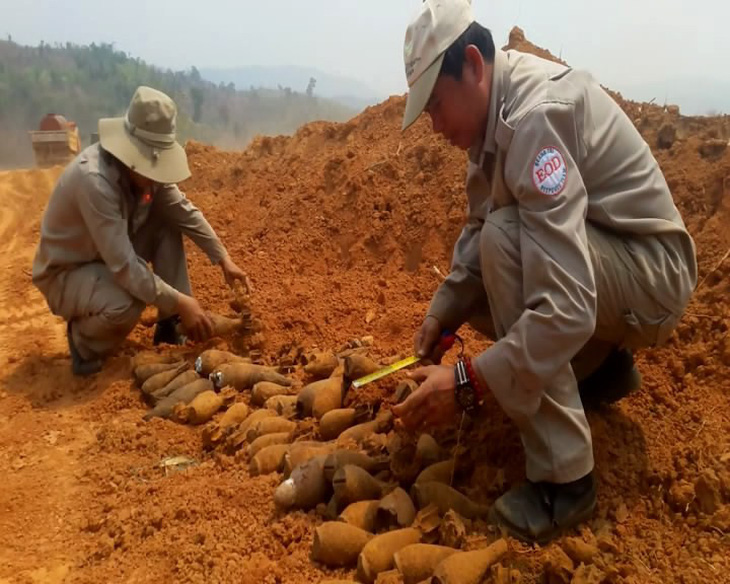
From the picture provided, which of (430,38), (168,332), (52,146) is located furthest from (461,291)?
(52,146)

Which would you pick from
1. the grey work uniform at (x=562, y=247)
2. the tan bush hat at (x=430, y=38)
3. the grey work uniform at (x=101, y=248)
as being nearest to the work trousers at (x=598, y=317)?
the grey work uniform at (x=562, y=247)

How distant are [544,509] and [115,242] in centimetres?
244

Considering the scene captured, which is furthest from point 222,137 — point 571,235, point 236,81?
point 571,235

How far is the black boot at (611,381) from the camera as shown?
2.41 metres

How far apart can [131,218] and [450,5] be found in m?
2.39

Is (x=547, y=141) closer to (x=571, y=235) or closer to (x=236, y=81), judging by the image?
(x=571, y=235)

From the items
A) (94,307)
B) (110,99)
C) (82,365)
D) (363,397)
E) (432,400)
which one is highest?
(432,400)

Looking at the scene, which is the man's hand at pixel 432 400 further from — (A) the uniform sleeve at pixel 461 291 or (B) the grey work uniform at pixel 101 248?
(B) the grey work uniform at pixel 101 248

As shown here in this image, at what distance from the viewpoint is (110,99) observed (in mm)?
15008

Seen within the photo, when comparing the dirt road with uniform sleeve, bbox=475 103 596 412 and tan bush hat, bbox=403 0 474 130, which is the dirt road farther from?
tan bush hat, bbox=403 0 474 130

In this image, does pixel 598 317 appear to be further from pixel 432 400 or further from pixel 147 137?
pixel 147 137

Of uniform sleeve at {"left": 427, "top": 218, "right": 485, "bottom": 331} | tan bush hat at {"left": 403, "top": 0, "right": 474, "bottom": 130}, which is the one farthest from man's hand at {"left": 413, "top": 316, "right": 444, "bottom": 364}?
tan bush hat at {"left": 403, "top": 0, "right": 474, "bottom": 130}

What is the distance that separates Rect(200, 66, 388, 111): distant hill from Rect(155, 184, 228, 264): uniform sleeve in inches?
411

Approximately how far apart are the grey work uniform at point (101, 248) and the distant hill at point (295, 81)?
1053cm
